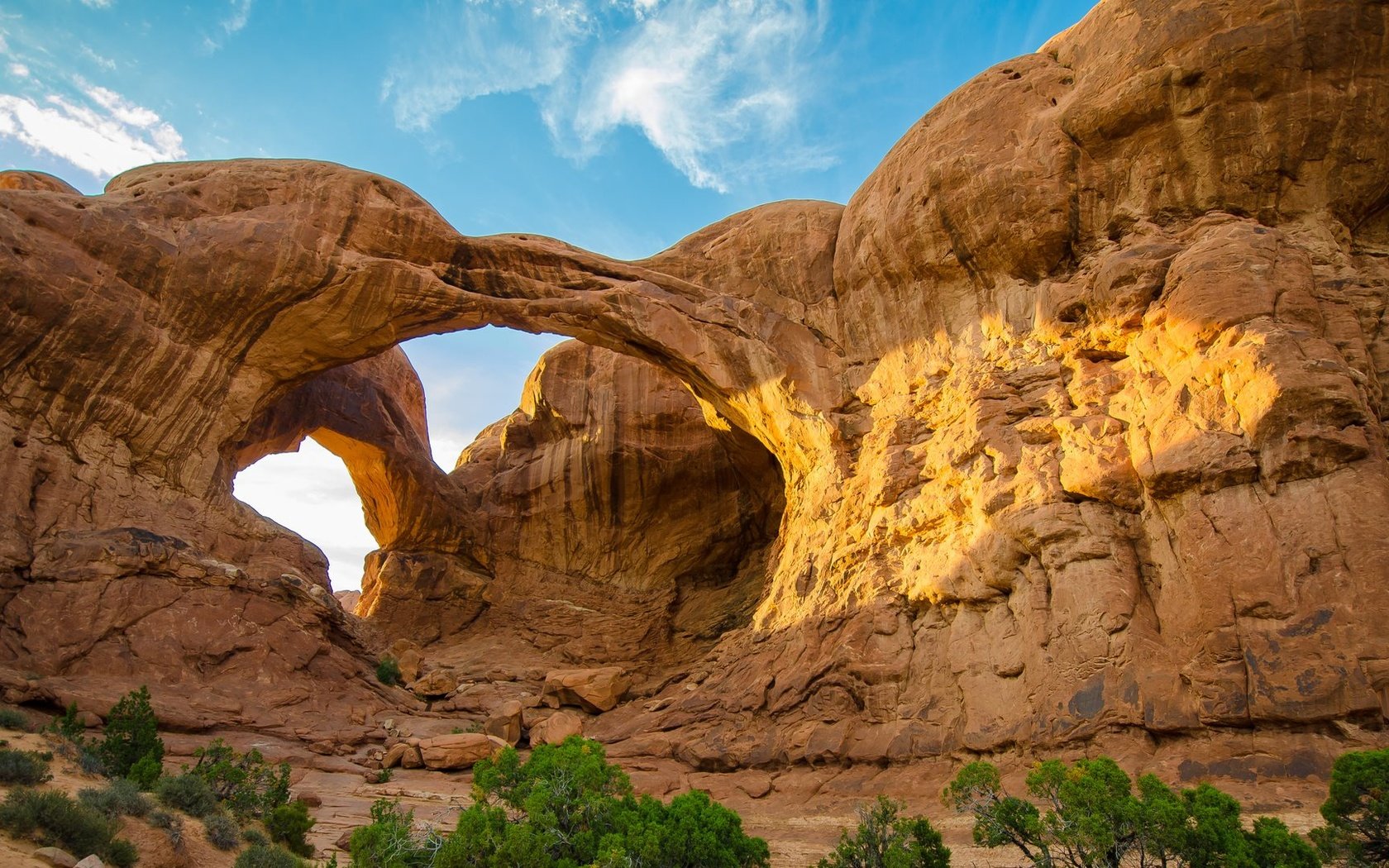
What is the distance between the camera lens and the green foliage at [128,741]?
12.0 meters

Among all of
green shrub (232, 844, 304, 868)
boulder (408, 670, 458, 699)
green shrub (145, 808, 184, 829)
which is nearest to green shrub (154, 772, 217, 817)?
green shrub (145, 808, 184, 829)

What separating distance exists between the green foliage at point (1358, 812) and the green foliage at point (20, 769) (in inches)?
529

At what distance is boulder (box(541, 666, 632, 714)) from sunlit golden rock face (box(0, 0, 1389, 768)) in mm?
1118

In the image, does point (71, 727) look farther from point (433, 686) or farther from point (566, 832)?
point (433, 686)

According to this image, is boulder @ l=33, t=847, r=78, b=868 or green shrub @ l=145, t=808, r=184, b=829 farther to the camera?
green shrub @ l=145, t=808, r=184, b=829

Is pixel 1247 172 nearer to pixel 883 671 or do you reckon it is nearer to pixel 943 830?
pixel 883 671

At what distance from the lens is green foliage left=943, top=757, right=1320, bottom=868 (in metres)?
7.65

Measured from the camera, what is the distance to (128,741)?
1241cm

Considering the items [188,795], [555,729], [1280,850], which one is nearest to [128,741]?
[188,795]

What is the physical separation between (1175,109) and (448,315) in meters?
17.1

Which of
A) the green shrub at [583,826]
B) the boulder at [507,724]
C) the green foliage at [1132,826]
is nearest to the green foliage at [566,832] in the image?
the green shrub at [583,826]

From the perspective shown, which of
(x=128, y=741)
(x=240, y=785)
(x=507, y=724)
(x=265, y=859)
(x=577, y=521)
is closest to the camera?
(x=265, y=859)

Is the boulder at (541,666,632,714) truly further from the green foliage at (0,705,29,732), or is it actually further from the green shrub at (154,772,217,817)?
the green foliage at (0,705,29,732)

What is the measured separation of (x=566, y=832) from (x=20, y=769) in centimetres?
613
